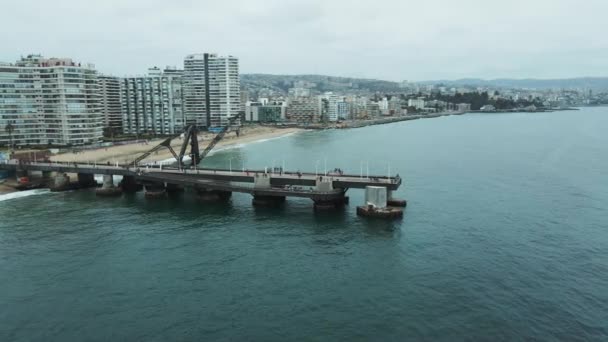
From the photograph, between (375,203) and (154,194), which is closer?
(375,203)

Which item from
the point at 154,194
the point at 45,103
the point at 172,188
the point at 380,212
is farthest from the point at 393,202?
the point at 45,103

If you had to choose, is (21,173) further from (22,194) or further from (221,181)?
(221,181)

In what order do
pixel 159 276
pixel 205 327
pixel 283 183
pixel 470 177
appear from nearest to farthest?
1. pixel 205 327
2. pixel 159 276
3. pixel 283 183
4. pixel 470 177

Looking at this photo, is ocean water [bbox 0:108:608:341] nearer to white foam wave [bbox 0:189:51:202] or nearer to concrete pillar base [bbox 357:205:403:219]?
white foam wave [bbox 0:189:51:202]

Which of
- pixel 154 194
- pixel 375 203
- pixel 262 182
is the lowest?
pixel 154 194

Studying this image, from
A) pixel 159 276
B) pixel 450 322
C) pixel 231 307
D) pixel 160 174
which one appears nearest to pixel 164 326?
pixel 231 307

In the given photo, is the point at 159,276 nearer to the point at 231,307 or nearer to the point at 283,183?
the point at 231,307

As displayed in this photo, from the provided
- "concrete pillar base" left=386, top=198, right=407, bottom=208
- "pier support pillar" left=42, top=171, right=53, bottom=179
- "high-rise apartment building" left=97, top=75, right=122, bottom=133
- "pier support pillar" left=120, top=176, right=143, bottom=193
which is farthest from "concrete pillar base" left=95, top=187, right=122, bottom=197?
"high-rise apartment building" left=97, top=75, right=122, bottom=133
